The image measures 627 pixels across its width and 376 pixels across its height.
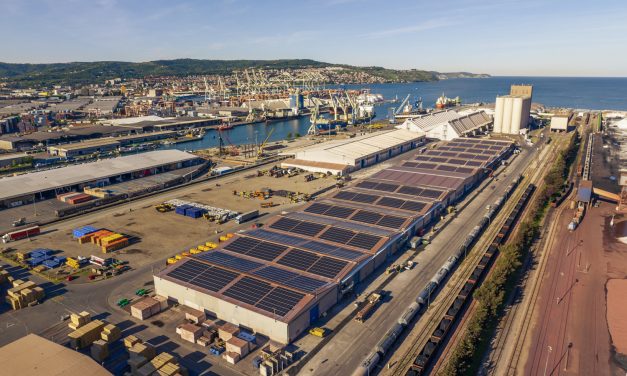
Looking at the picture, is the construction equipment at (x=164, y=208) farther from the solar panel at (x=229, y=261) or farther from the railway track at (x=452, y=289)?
the railway track at (x=452, y=289)

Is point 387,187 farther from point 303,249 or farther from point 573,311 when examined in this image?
point 573,311

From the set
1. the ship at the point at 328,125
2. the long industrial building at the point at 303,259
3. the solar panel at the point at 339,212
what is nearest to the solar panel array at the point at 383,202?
the long industrial building at the point at 303,259

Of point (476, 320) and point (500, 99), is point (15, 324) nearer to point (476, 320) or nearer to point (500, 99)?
point (476, 320)

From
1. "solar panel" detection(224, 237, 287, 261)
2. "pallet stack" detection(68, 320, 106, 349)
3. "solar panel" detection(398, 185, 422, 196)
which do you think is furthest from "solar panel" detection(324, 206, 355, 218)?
"pallet stack" detection(68, 320, 106, 349)

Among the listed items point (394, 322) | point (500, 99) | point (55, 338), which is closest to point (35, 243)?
point (55, 338)

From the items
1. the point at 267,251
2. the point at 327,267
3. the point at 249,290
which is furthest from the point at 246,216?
the point at 249,290

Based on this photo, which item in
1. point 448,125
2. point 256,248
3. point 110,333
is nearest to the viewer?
point 110,333

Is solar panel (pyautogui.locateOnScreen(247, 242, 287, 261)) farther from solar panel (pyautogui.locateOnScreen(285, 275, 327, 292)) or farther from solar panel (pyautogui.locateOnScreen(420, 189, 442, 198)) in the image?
solar panel (pyautogui.locateOnScreen(420, 189, 442, 198))
